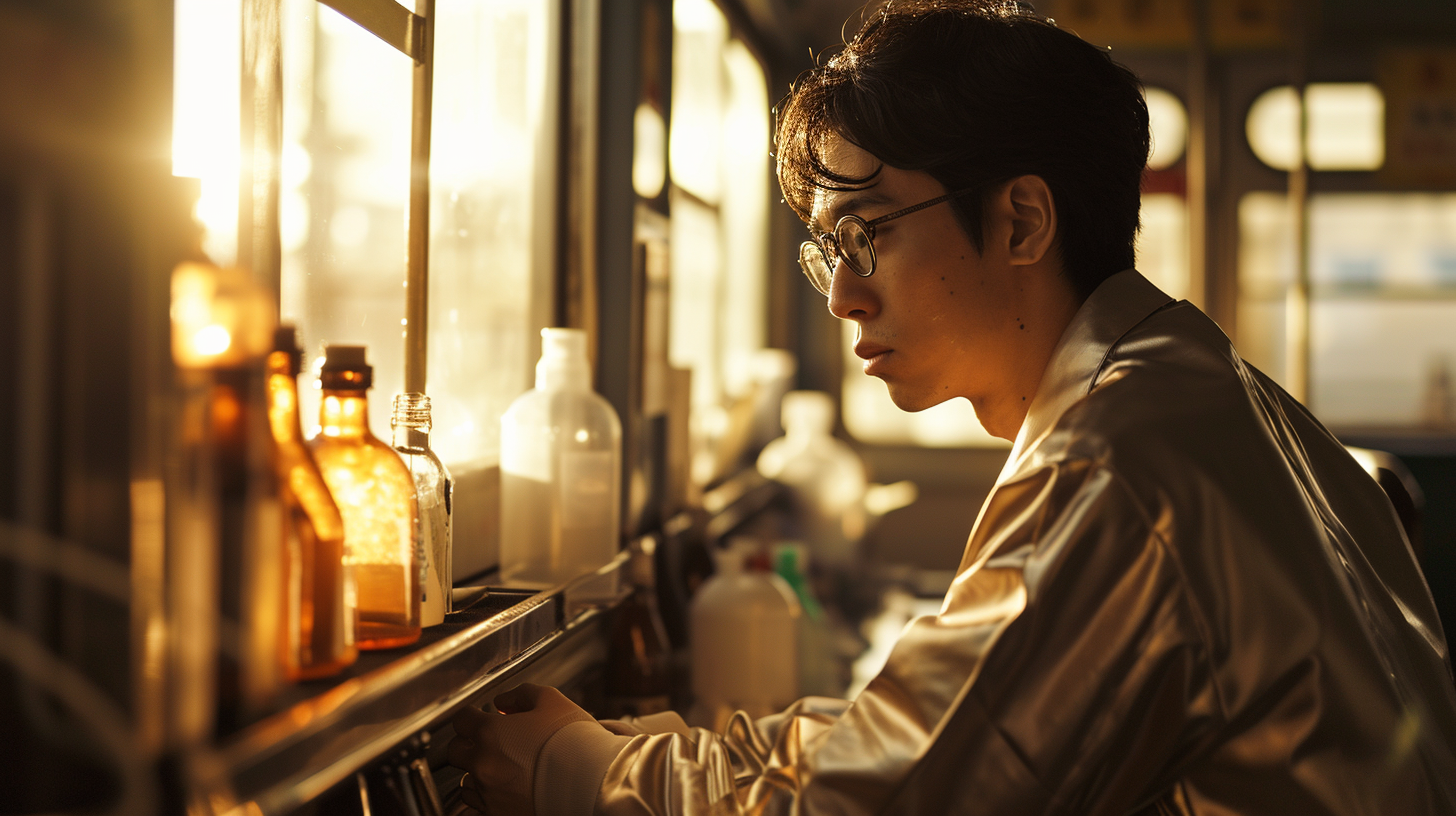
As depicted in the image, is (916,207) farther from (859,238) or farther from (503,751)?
(503,751)

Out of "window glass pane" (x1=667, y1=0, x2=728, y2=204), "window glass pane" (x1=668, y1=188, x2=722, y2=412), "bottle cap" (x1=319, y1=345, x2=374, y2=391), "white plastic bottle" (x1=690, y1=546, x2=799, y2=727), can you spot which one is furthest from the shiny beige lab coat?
"window glass pane" (x1=667, y1=0, x2=728, y2=204)

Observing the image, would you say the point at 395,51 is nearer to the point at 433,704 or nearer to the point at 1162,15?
the point at 433,704

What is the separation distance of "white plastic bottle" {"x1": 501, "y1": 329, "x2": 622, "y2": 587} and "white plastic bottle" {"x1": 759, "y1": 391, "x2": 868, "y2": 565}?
1.64 metres

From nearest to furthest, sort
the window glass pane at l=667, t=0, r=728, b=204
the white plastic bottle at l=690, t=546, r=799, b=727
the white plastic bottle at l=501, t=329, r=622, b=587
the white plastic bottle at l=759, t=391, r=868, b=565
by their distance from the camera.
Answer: the white plastic bottle at l=501, t=329, r=622, b=587
the white plastic bottle at l=690, t=546, r=799, b=727
the window glass pane at l=667, t=0, r=728, b=204
the white plastic bottle at l=759, t=391, r=868, b=565

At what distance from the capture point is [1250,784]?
2.94 feet

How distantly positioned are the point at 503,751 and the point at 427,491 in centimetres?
25

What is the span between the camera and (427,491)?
1.05 metres

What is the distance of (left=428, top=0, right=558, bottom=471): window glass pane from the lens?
59.6 inches

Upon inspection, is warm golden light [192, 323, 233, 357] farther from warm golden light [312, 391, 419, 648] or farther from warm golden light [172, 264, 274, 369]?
warm golden light [312, 391, 419, 648]

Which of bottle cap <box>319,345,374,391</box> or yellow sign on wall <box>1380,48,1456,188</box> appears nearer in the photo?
bottle cap <box>319,345,374,391</box>

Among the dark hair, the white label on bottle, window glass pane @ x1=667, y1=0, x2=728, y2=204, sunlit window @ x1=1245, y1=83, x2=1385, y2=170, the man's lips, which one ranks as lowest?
the white label on bottle

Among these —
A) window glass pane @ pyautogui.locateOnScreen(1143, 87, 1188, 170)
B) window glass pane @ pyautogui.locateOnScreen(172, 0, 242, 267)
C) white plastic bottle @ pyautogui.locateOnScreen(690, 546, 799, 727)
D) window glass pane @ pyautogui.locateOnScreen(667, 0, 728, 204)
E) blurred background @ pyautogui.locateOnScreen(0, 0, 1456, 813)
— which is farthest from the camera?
window glass pane @ pyautogui.locateOnScreen(1143, 87, 1188, 170)

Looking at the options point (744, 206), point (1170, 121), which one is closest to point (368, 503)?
point (744, 206)

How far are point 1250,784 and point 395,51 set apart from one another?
117 centimetres
